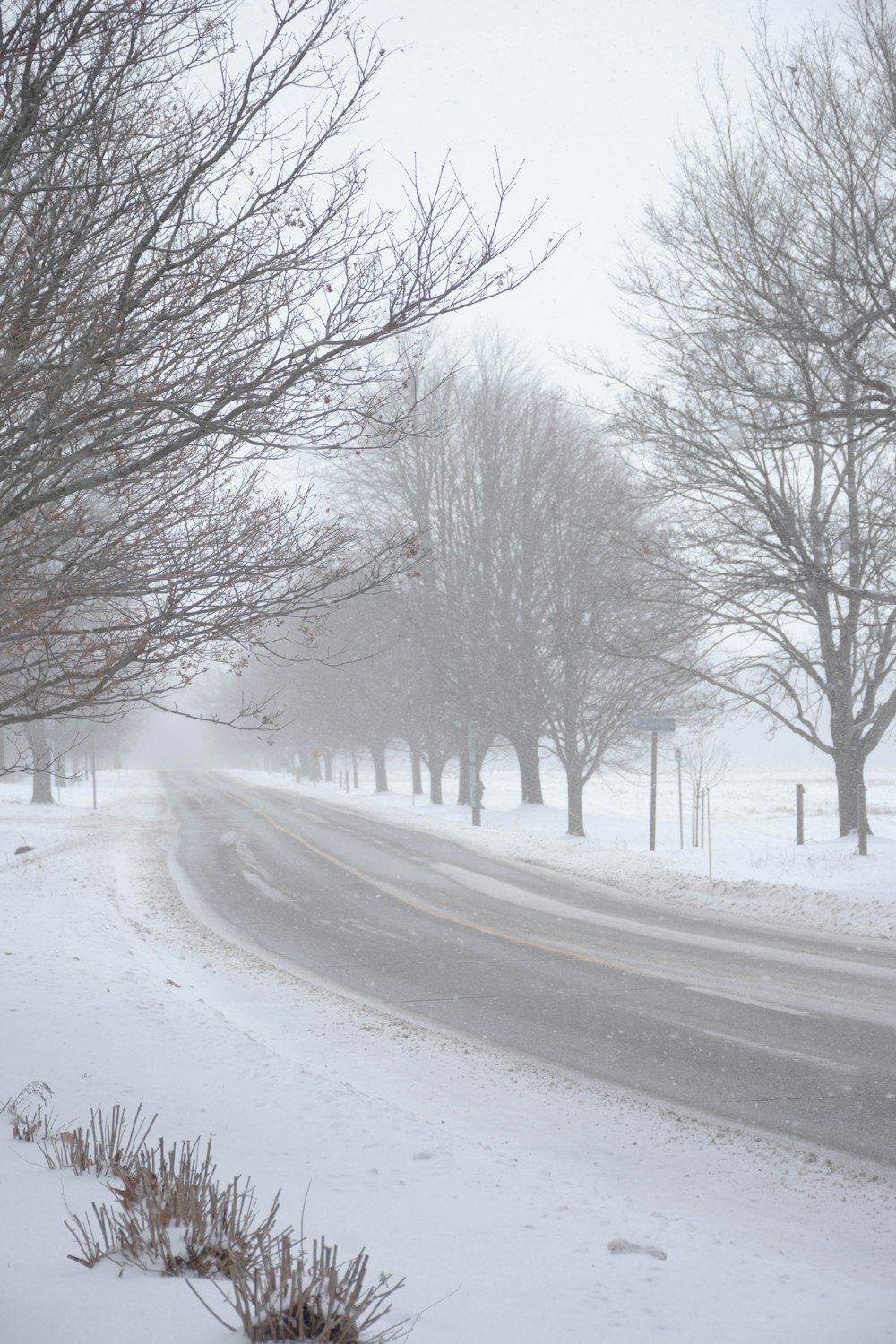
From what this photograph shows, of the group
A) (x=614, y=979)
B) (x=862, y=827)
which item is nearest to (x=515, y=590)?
(x=862, y=827)

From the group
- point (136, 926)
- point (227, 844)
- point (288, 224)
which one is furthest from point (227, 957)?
point (227, 844)

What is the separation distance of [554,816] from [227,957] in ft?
57.4

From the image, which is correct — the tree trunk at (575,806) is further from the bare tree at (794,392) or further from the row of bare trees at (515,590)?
the bare tree at (794,392)

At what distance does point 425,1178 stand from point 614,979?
16.5ft

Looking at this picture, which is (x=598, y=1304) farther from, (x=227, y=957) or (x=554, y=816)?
(x=554, y=816)

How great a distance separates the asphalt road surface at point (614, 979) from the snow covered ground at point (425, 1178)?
0.50m

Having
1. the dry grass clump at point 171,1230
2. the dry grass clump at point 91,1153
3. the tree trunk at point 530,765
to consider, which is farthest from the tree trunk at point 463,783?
Answer: the dry grass clump at point 171,1230

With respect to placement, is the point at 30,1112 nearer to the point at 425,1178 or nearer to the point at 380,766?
the point at 425,1178

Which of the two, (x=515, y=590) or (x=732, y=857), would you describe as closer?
(x=732, y=857)

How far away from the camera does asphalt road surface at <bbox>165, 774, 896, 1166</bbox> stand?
6324 millimetres

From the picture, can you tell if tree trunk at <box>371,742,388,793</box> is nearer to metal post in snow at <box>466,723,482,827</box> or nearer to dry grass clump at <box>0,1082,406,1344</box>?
metal post in snow at <box>466,723,482,827</box>

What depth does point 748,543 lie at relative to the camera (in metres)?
14.0

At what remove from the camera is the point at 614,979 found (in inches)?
363

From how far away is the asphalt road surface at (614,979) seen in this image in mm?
6324
